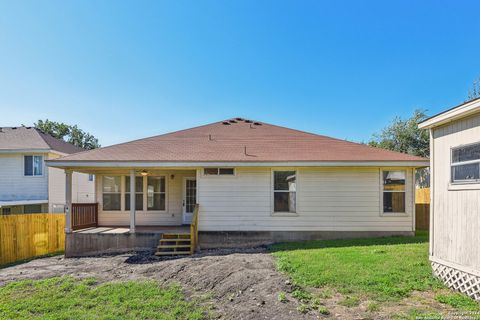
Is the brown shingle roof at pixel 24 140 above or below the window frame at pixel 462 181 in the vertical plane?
above

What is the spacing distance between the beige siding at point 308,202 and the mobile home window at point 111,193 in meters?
4.17

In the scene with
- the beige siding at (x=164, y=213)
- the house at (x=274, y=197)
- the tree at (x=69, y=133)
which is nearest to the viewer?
the house at (x=274, y=197)

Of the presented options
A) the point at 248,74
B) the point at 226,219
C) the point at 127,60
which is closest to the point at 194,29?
the point at 127,60

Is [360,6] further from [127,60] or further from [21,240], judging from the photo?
[21,240]

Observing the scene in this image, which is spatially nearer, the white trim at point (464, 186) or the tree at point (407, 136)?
the white trim at point (464, 186)

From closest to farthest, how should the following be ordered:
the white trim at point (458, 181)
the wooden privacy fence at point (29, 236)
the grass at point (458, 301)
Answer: the grass at point (458, 301)
the white trim at point (458, 181)
the wooden privacy fence at point (29, 236)

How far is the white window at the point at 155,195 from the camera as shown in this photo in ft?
38.4

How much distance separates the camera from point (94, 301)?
4.90m

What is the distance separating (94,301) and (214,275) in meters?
2.27

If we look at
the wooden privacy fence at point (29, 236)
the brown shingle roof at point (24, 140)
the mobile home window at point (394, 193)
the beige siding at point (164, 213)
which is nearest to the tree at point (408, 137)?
the mobile home window at point (394, 193)

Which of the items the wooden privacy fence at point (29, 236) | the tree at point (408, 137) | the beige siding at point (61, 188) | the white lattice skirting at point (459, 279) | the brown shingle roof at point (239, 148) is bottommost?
the wooden privacy fence at point (29, 236)

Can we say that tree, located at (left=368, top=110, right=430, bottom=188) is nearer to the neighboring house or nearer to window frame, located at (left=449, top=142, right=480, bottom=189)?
window frame, located at (left=449, top=142, right=480, bottom=189)

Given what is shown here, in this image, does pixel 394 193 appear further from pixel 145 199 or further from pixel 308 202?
pixel 145 199

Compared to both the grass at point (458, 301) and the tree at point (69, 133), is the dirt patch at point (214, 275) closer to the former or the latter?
the grass at point (458, 301)
